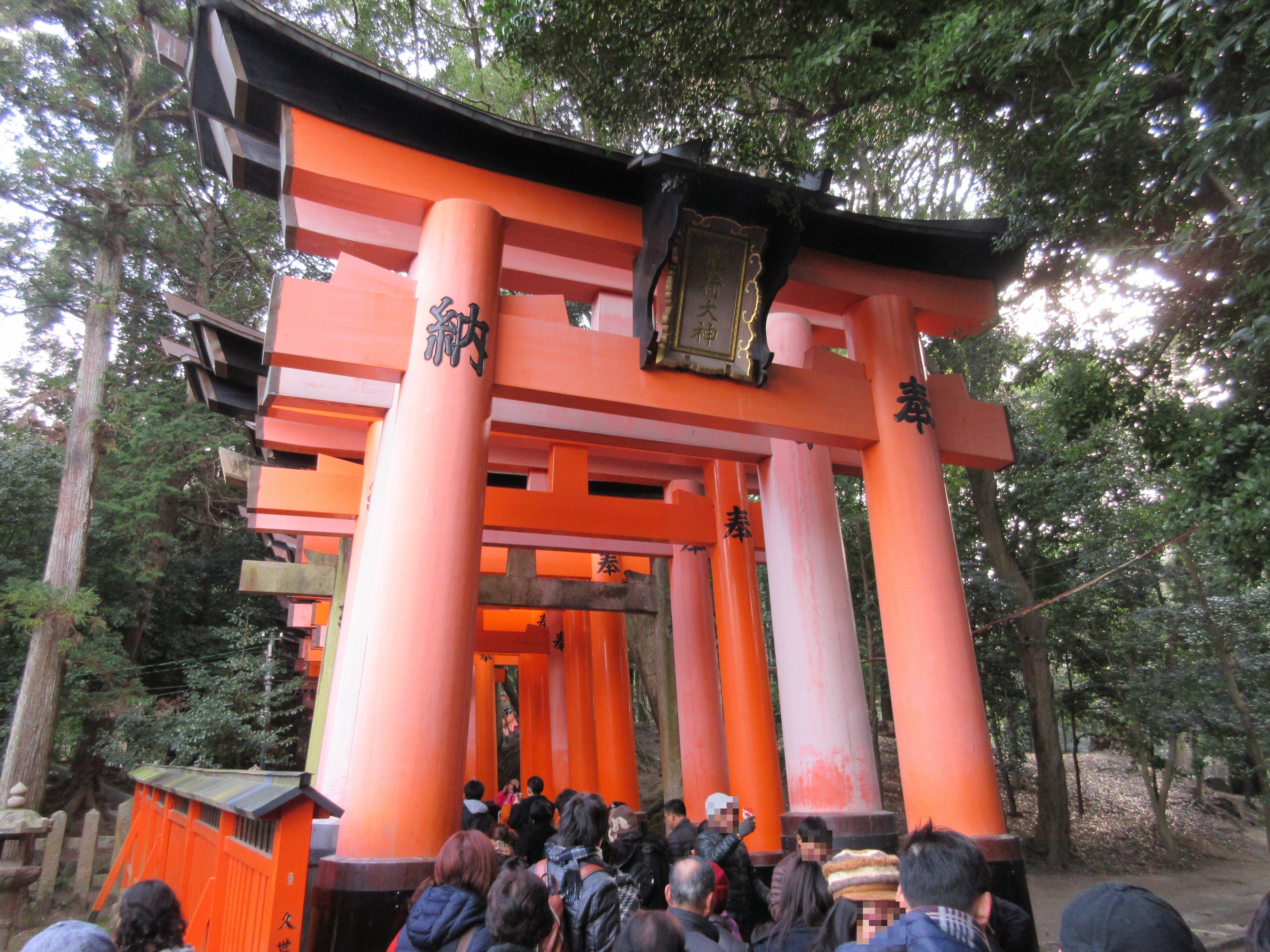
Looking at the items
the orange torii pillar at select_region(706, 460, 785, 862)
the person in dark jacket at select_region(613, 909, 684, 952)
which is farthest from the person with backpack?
the orange torii pillar at select_region(706, 460, 785, 862)

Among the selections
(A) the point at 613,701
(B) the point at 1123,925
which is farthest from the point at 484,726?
(B) the point at 1123,925

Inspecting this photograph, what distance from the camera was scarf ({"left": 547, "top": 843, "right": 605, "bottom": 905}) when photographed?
3.23 m

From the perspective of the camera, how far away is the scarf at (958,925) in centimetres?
175

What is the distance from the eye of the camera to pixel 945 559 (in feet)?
19.0

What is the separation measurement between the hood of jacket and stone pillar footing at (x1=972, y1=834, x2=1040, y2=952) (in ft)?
12.3

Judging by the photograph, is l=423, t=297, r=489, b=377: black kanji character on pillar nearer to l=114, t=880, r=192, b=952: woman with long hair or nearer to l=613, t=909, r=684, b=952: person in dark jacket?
l=114, t=880, r=192, b=952: woman with long hair

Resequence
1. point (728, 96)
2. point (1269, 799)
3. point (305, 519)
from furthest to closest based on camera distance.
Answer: point (1269, 799), point (305, 519), point (728, 96)

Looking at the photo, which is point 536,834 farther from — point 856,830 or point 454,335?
point 454,335

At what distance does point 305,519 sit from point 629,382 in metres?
5.97

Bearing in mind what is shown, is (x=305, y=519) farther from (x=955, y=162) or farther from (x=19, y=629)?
(x=955, y=162)

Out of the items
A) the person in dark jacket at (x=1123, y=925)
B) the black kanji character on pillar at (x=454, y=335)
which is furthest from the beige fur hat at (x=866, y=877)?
the black kanji character on pillar at (x=454, y=335)

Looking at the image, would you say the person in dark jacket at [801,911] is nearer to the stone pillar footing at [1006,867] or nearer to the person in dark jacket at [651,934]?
the person in dark jacket at [651,934]

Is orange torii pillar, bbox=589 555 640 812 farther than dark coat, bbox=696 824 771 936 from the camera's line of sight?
Yes

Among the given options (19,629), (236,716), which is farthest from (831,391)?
(19,629)
